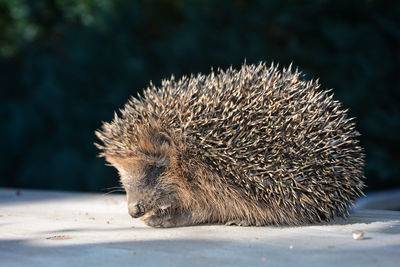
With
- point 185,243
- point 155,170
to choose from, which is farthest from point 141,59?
point 185,243

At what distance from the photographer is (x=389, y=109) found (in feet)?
43.8

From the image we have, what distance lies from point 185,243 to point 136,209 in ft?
2.38

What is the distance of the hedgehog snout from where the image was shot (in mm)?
5742

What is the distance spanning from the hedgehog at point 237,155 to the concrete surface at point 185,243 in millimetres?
182

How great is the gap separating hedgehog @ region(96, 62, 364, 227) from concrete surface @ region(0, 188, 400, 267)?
0.18 m

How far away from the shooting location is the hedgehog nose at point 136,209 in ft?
18.8

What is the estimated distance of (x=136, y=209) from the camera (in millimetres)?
5746

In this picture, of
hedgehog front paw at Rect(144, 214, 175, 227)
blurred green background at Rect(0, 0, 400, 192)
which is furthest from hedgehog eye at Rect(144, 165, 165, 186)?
blurred green background at Rect(0, 0, 400, 192)

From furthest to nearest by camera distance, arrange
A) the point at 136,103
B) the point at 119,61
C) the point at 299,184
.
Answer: the point at 119,61 → the point at 136,103 → the point at 299,184

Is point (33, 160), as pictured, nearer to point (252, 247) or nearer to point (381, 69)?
point (381, 69)

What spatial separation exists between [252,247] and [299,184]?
102cm

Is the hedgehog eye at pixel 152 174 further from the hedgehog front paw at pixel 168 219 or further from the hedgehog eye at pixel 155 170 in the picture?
the hedgehog front paw at pixel 168 219

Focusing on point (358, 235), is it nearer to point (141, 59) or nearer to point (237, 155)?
point (237, 155)

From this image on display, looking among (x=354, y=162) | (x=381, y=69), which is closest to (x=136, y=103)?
(x=354, y=162)
